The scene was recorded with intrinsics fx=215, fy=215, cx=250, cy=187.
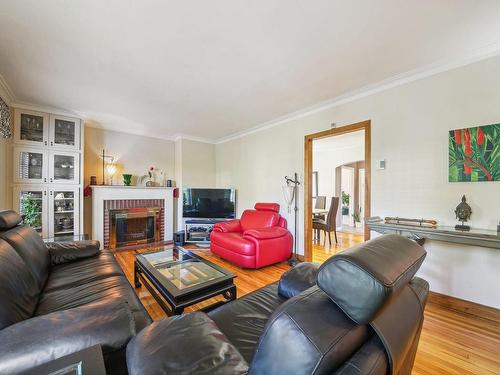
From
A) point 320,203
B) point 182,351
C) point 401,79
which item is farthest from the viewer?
point 320,203

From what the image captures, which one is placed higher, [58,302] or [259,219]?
[259,219]

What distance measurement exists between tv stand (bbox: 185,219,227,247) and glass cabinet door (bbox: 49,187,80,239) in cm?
187

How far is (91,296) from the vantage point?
139cm

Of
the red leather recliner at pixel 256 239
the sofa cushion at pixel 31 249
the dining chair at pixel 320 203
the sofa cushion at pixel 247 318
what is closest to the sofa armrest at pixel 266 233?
the red leather recliner at pixel 256 239

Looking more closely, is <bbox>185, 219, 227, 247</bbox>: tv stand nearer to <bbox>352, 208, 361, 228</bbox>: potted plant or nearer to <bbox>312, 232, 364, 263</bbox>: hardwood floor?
<bbox>312, 232, 364, 263</bbox>: hardwood floor

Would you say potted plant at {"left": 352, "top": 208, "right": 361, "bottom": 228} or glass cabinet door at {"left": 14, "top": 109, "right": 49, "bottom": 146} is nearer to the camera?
glass cabinet door at {"left": 14, "top": 109, "right": 49, "bottom": 146}

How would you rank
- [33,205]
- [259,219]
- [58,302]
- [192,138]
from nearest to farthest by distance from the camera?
[58,302] → [33,205] → [259,219] → [192,138]

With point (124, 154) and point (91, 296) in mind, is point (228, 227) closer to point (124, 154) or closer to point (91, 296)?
point (91, 296)

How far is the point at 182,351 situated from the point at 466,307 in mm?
2705

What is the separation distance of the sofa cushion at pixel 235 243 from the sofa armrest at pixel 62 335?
213 cm

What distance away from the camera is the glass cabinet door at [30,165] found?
10.1 ft

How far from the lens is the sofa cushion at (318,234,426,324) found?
0.58 meters

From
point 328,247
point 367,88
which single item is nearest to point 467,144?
point 367,88

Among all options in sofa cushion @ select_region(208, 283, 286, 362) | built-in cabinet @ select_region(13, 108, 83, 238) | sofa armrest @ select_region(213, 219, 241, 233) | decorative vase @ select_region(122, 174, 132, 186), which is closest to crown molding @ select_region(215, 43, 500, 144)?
sofa armrest @ select_region(213, 219, 241, 233)
